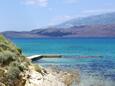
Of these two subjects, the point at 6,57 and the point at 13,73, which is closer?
the point at 13,73

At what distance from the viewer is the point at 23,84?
15.1 meters

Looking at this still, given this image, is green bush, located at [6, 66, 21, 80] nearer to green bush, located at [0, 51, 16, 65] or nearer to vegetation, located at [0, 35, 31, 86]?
vegetation, located at [0, 35, 31, 86]

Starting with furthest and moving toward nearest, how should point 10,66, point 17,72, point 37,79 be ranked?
point 37,79
point 10,66
point 17,72

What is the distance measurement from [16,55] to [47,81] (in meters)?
1.73

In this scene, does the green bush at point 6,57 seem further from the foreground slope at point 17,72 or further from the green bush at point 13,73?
the green bush at point 13,73

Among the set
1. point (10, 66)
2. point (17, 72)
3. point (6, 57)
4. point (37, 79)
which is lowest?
point (37, 79)

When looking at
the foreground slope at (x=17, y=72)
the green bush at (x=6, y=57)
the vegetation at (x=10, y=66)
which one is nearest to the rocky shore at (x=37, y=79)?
the foreground slope at (x=17, y=72)

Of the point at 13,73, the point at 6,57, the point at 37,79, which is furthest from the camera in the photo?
the point at 37,79

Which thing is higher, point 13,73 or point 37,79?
point 13,73

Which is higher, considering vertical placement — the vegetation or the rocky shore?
the vegetation

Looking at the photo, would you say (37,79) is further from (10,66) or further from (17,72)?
(10,66)

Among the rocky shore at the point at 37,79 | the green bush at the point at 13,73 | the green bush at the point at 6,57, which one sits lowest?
the rocky shore at the point at 37,79

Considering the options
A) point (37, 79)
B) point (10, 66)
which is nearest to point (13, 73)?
point (10, 66)

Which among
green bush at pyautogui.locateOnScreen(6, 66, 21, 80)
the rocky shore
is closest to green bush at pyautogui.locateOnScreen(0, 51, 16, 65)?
green bush at pyautogui.locateOnScreen(6, 66, 21, 80)
